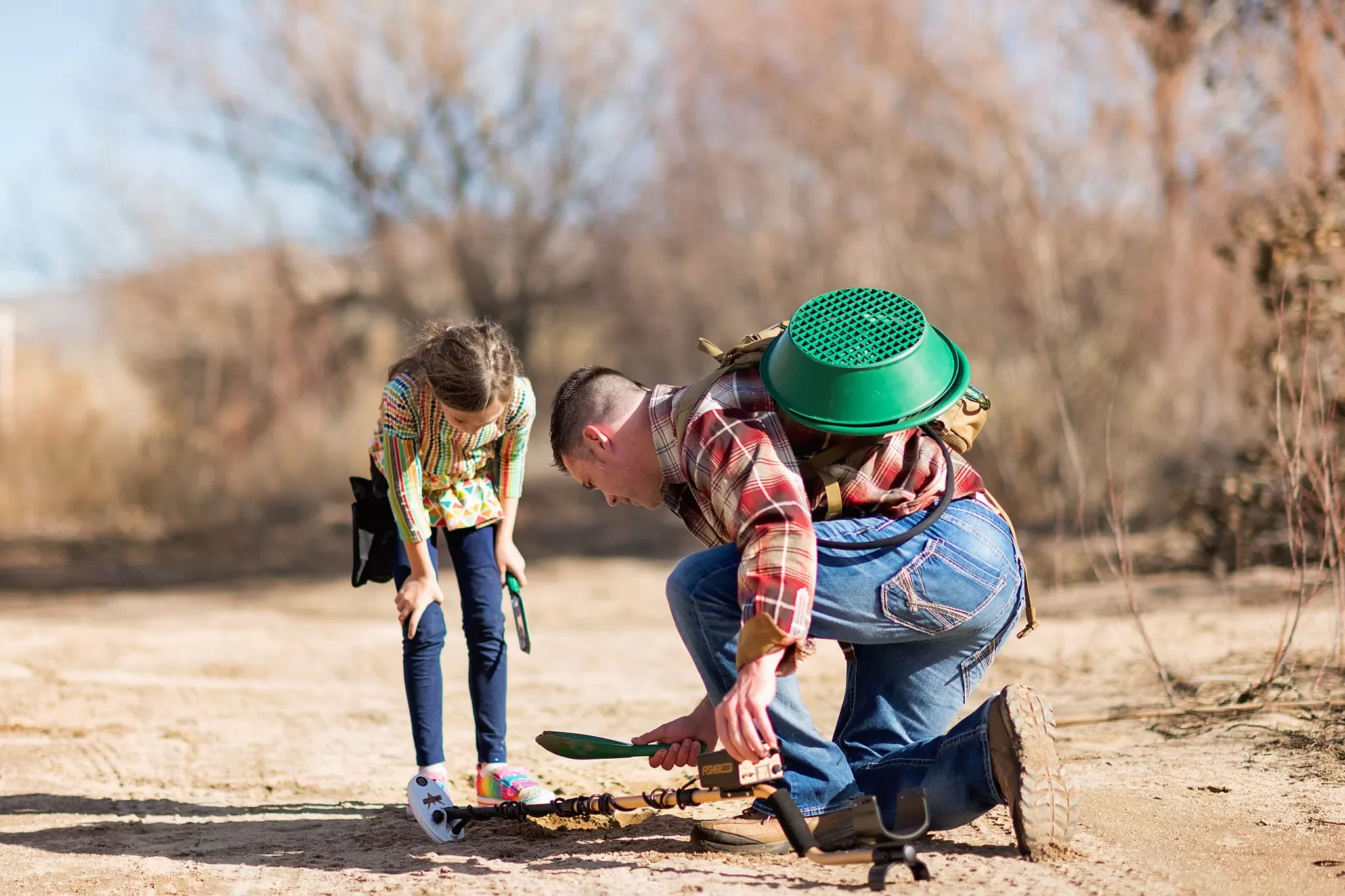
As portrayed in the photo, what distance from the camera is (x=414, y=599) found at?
11.6ft

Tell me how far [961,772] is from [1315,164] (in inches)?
192

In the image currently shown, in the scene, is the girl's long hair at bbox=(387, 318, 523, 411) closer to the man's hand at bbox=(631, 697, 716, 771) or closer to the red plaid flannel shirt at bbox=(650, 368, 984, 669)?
the red plaid flannel shirt at bbox=(650, 368, 984, 669)

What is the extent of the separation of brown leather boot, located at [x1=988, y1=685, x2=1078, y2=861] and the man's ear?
3.31 ft

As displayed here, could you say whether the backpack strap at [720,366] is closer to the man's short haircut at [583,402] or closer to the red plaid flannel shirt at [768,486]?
the red plaid flannel shirt at [768,486]

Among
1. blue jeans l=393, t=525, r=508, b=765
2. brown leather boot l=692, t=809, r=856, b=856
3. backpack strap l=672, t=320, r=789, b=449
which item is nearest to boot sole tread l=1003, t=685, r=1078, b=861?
brown leather boot l=692, t=809, r=856, b=856

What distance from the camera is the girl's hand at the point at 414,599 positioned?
3529 millimetres

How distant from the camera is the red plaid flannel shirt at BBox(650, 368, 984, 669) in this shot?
8.54 ft

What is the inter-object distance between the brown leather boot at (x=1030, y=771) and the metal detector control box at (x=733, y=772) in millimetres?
478

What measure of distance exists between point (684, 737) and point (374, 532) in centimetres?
112

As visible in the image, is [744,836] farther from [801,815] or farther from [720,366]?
[720,366]

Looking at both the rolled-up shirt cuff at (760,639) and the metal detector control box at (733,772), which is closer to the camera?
the rolled-up shirt cuff at (760,639)

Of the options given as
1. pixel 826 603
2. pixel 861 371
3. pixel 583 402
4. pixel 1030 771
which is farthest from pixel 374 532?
pixel 1030 771

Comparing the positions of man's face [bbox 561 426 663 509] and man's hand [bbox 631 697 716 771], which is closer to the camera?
man's face [bbox 561 426 663 509]

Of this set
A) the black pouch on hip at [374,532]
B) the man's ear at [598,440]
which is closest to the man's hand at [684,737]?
the man's ear at [598,440]
